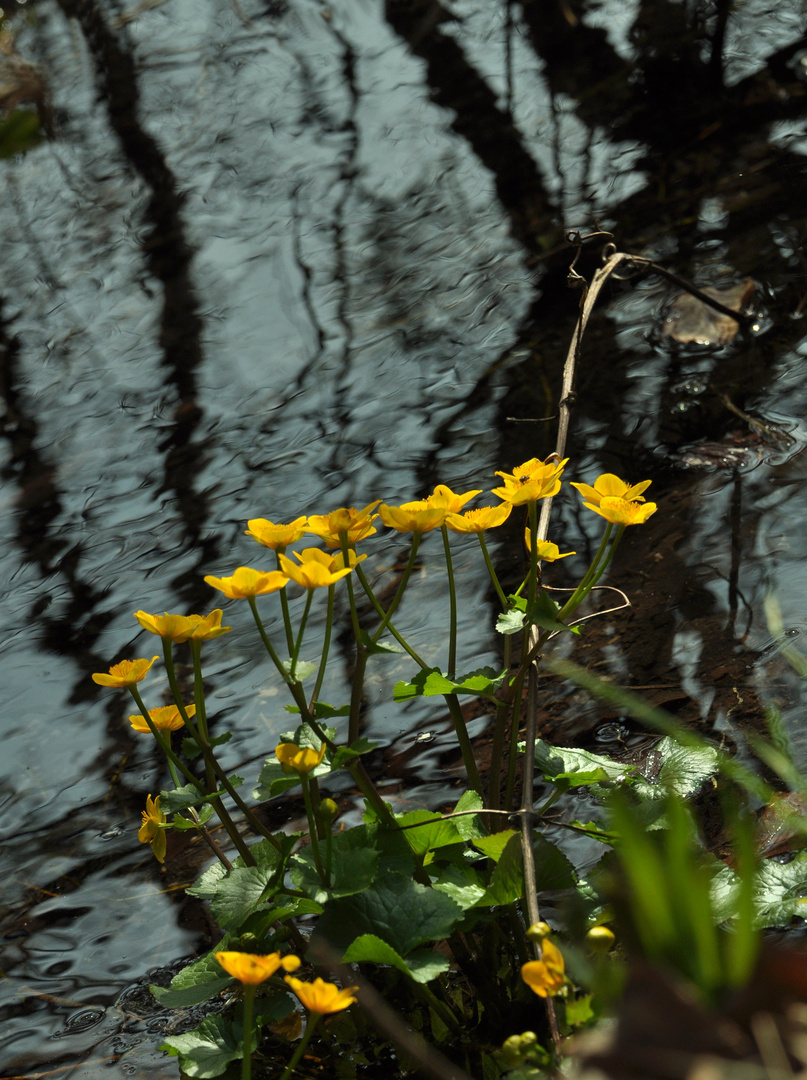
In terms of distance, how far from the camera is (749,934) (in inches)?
19.8

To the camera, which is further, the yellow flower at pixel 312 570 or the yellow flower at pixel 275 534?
the yellow flower at pixel 275 534

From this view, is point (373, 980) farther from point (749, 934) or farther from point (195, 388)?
point (195, 388)

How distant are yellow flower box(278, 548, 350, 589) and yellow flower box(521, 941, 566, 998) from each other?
1.42 feet

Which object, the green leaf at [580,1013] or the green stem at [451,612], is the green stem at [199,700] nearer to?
the green stem at [451,612]

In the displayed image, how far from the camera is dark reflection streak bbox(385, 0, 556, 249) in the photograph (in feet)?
14.4

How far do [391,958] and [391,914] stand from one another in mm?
93

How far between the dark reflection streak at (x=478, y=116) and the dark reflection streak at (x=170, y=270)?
146 cm

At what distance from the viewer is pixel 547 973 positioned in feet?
2.94

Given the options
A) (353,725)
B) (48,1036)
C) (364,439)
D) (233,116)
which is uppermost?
(233,116)

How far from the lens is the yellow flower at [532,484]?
1232mm

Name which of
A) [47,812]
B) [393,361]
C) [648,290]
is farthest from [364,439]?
[47,812]

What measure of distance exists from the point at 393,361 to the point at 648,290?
0.97 metres

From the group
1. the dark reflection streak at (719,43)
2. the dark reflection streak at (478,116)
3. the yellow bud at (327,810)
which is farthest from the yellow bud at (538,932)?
the dark reflection streak at (719,43)

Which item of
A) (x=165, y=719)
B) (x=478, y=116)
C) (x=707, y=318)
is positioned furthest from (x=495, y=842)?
(x=478, y=116)
